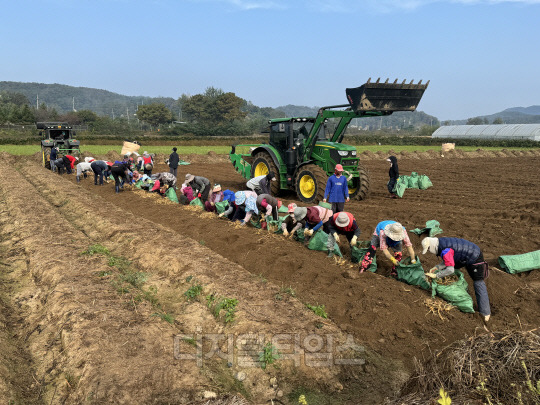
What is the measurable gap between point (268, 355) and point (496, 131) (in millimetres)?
58883

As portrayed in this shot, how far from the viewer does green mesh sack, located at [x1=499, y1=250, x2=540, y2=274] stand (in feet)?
22.7

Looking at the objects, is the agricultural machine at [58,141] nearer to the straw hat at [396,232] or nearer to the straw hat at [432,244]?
the straw hat at [396,232]

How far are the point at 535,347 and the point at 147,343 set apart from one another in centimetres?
350

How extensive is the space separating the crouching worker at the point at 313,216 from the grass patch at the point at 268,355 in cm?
334

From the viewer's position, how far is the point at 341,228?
280 inches

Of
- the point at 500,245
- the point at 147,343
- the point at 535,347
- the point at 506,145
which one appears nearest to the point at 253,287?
the point at 147,343

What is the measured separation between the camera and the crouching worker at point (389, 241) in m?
6.01

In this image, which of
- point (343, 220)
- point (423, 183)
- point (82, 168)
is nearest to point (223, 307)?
point (343, 220)

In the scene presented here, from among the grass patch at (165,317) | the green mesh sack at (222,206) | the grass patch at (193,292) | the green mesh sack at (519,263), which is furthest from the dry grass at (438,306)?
the green mesh sack at (222,206)

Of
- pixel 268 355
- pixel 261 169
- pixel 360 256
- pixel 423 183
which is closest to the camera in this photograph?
pixel 268 355

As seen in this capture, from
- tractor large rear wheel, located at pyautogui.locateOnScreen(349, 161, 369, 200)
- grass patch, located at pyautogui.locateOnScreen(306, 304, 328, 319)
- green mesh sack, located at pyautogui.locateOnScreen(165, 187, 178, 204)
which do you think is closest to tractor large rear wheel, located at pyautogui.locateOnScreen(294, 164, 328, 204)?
tractor large rear wheel, located at pyautogui.locateOnScreen(349, 161, 369, 200)

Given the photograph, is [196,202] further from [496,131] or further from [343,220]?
[496,131]

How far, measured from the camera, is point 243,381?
423 centimetres

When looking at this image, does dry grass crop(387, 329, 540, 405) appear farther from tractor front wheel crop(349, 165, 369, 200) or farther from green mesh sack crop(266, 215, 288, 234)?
tractor front wheel crop(349, 165, 369, 200)
